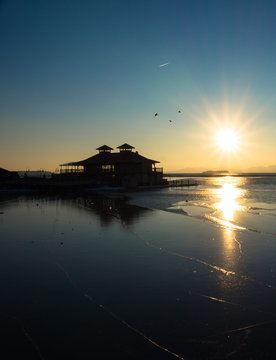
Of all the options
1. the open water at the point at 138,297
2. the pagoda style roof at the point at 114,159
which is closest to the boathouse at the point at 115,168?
the pagoda style roof at the point at 114,159

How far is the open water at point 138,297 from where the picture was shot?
5594mm

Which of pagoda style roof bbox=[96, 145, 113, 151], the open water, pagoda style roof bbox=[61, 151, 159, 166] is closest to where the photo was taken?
the open water

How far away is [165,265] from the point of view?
10.4 m

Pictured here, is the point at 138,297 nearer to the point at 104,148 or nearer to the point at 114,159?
the point at 114,159

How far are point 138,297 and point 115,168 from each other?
62.1m

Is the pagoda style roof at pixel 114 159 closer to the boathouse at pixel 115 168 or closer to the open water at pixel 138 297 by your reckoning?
the boathouse at pixel 115 168

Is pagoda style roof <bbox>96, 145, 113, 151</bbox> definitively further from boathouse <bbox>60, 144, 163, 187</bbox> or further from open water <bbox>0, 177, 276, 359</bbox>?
open water <bbox>0, 177, 276, 359</bbox>

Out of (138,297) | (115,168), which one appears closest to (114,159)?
(115,168)

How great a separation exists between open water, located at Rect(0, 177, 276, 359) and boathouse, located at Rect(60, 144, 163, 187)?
52794 mm

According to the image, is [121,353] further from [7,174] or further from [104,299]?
[7,174]

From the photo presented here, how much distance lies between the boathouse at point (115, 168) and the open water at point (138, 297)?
52794mm

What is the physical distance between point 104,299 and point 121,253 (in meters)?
4.44

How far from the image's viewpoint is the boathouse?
67500 mm

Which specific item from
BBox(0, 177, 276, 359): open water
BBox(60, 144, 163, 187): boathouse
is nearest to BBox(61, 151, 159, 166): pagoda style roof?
BBox(60, 144, 163, 187): boathouse
